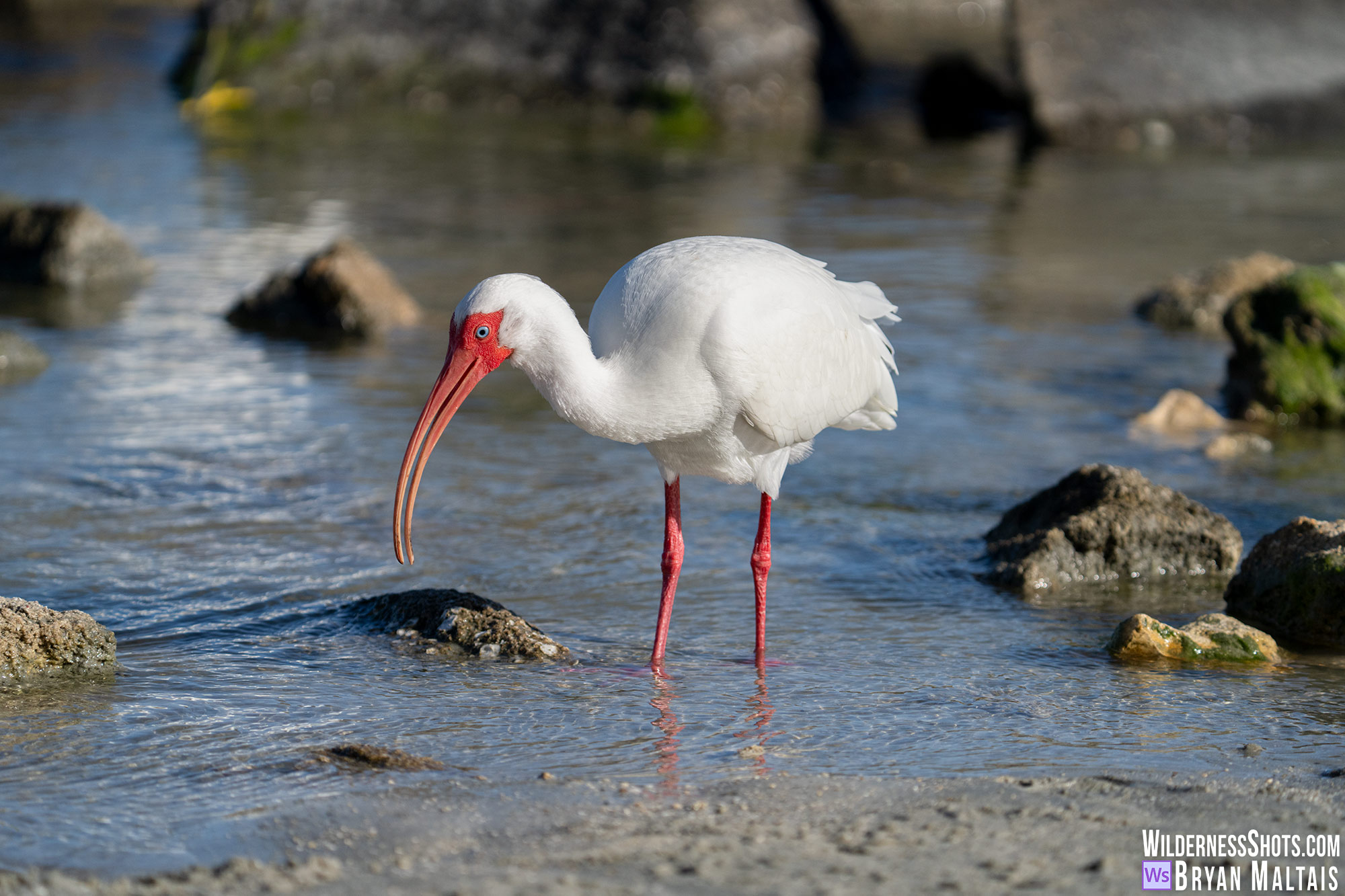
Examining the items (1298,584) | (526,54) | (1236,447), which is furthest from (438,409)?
(526,54)

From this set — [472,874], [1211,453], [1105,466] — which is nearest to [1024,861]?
[472,874]

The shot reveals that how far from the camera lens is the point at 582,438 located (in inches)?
290

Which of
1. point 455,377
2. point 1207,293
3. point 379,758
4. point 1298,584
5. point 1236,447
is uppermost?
point 1207,293

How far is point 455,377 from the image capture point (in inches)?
173

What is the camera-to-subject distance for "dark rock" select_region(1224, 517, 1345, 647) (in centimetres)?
491

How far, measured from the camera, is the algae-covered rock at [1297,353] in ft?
24.7

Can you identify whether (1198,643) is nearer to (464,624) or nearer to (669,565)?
(669,565)

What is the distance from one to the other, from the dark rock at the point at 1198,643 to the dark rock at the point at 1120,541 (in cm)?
74

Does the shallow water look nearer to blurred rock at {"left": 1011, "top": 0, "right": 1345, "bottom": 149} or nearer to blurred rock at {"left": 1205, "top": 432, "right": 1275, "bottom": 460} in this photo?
blurred rock at {"left": 1205, "top": 432, "right": 1275, "bottom": 460}

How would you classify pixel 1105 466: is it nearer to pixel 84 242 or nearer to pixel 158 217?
pixel 84 242

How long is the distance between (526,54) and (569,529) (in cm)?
1290

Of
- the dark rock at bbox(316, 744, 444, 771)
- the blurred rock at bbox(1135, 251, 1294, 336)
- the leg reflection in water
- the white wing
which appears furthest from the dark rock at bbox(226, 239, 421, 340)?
the dark rock at bbox(316, 744, 444, 771)

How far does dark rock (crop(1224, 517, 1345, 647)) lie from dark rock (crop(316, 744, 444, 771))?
294cm

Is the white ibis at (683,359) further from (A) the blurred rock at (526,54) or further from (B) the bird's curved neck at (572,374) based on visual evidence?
(A) the blurred rock at (526,54)
